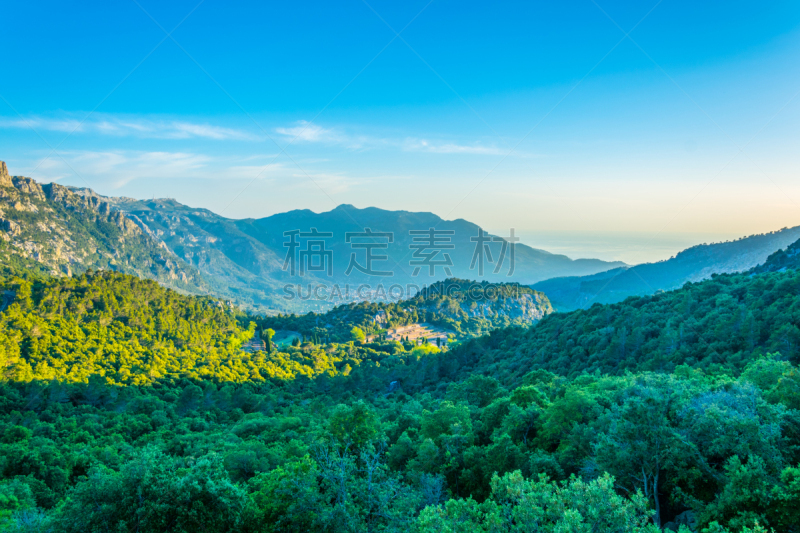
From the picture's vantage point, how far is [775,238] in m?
174

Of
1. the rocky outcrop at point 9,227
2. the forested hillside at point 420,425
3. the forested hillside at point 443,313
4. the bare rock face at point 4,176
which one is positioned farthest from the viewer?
the bare rock face at point 4,176

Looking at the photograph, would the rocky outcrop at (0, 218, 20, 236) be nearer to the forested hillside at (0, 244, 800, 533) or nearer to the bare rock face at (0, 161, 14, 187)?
the bare rock face at (0, 161, 14, 187)

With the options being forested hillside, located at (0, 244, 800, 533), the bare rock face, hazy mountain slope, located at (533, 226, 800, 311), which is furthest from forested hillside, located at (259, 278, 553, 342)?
the bare rock face

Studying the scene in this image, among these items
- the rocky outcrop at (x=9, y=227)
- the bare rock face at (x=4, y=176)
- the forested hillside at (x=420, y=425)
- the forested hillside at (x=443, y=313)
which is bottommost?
the forested hillside at (x=443, y=313)

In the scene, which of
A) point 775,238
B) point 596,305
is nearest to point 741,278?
point 596,305

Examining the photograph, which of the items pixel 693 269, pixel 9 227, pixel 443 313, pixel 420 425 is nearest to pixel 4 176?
pixel 9 227

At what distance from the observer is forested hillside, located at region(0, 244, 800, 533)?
1190 cm

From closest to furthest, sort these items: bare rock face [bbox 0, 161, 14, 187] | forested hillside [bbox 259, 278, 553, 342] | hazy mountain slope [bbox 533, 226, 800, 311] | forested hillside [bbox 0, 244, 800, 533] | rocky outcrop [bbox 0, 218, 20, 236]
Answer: forested hillside [bbox 0, 244, 800, 533] < forested hillside [bbox 259, 278, 553, 342] < rocky outcrop [bbox 0, 218, 20, 236] < hazy mountain slope [bbox 533, 226, 800, 311] < bare rock face [bbox 0, 161, 14, 187]

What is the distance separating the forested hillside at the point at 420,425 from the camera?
1190 cm

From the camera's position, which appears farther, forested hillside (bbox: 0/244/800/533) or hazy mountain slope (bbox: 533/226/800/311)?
hazy mountain slope (bbox: 533/226/800/311)

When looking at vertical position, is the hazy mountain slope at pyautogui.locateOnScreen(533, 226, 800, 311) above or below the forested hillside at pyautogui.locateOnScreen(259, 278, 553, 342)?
above

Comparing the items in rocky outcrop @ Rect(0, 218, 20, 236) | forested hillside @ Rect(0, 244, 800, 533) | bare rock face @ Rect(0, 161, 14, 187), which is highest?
bare rock face @ Rect(0, 161, 14, 187)

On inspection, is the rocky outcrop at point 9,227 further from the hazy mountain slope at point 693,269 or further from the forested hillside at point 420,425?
the hazy mountain slope at point 693,269

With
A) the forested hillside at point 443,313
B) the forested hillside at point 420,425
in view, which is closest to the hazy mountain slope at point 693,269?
the forested hillside at point 443,313
